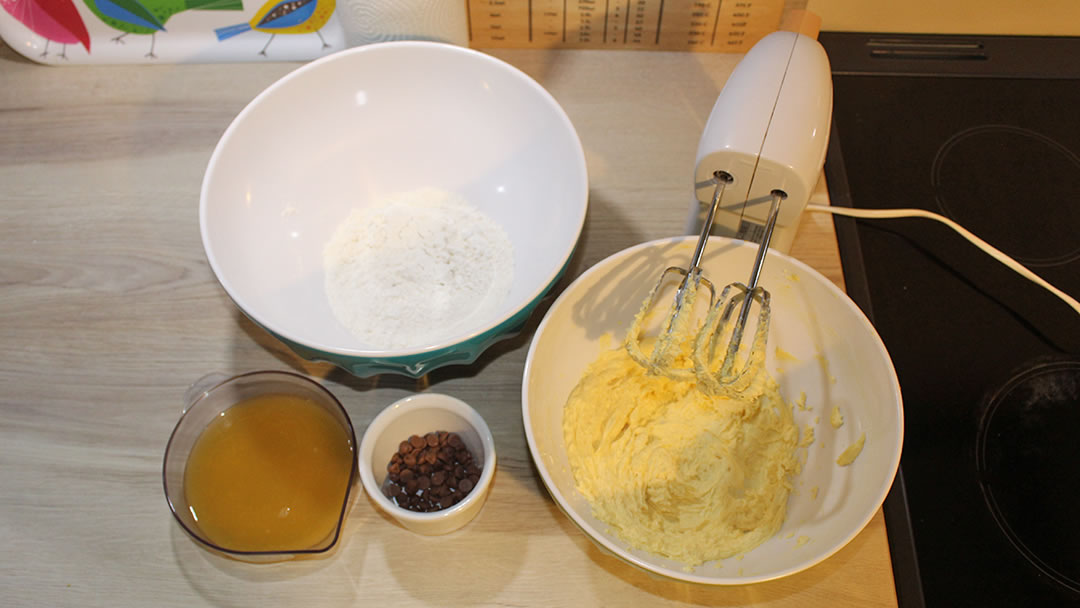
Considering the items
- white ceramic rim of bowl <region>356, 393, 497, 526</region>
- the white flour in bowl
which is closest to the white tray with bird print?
the white flour in bowl

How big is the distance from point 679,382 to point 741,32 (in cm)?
52

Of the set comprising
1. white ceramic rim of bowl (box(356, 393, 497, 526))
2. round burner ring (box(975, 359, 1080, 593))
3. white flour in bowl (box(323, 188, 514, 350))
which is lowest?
round burner ring (box(975, 359, 1080, 593))

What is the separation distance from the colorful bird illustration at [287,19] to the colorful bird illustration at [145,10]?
27 millimetres

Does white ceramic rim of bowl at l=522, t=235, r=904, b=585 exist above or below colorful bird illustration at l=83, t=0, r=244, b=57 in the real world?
below

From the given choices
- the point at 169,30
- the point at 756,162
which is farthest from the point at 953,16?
the point at 169,30

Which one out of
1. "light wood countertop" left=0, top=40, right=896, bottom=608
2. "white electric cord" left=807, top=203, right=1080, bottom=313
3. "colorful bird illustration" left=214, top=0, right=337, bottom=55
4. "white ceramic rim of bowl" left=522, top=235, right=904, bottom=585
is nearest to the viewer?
"white ceramic rim of bowl" left=522, top=235, right=904, bottom=585

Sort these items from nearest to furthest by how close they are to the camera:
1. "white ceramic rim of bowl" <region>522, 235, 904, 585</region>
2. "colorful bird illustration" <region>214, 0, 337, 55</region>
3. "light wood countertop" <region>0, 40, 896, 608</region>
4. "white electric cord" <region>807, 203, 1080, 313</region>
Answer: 1. "white ceramic rim of bowl" <region>522, 235, 904, 585</region>
2. "light wood countertop" <region>0, 40, 896, 608</region>
3. "white electric cord" <region>807, 203, 1080, 313</region>
4. "colorful bird illustration" <region>214, 0, 337, 55</region>

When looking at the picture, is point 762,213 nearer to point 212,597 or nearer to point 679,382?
point 679,382

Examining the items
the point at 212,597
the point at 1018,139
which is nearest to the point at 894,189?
the point at 1018,139

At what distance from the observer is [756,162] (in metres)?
0.66

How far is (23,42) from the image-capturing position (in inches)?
39.9

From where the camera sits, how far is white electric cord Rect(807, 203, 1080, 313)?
2.73 ft

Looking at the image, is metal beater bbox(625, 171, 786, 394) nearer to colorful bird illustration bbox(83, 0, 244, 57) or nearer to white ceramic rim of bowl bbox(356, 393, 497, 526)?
white ceramic rim of bowl bbox(356, 393, 497, 526)

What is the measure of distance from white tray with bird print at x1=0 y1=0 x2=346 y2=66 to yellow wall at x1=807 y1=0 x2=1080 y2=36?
677 millimetres
